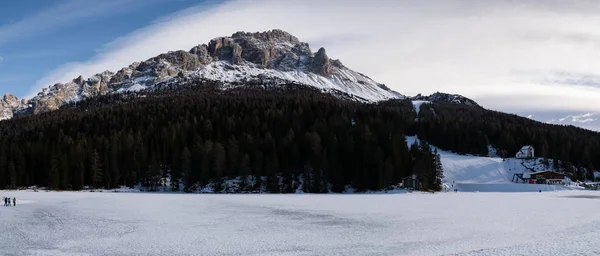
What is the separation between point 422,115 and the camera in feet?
600

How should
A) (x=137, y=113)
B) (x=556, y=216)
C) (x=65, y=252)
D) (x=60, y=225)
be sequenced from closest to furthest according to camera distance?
(x=65, y=252)
(x=60, y=225)
(x=556, y=216)
(x=137, y=113)

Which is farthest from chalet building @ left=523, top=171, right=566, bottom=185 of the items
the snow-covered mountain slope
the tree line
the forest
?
the tree line

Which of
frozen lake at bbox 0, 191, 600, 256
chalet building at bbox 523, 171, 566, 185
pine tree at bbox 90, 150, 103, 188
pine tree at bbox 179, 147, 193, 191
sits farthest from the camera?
chalet building at bbox 523, 171, 566, 185

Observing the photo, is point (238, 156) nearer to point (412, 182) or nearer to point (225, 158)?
point (225, 158)

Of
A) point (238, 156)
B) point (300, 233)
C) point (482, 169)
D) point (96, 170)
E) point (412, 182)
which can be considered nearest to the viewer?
point (300, 233)

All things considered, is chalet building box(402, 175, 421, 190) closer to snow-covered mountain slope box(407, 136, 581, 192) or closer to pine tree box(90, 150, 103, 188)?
snow-covered mountain slope box(407, 136, 581, 192)

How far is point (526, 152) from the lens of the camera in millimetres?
132000

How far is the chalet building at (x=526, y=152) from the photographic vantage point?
131500mm

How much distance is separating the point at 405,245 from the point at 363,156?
2728 inches

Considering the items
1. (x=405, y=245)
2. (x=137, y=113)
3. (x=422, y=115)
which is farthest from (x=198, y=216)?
(x=422, y=115)

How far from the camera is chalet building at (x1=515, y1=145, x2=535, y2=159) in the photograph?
132 meters

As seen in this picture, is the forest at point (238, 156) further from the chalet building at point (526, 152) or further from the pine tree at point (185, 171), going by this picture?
the chalet building at point (526, 152)

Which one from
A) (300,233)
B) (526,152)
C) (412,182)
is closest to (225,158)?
(412,182)

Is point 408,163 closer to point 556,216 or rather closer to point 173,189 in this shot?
point 173,189
